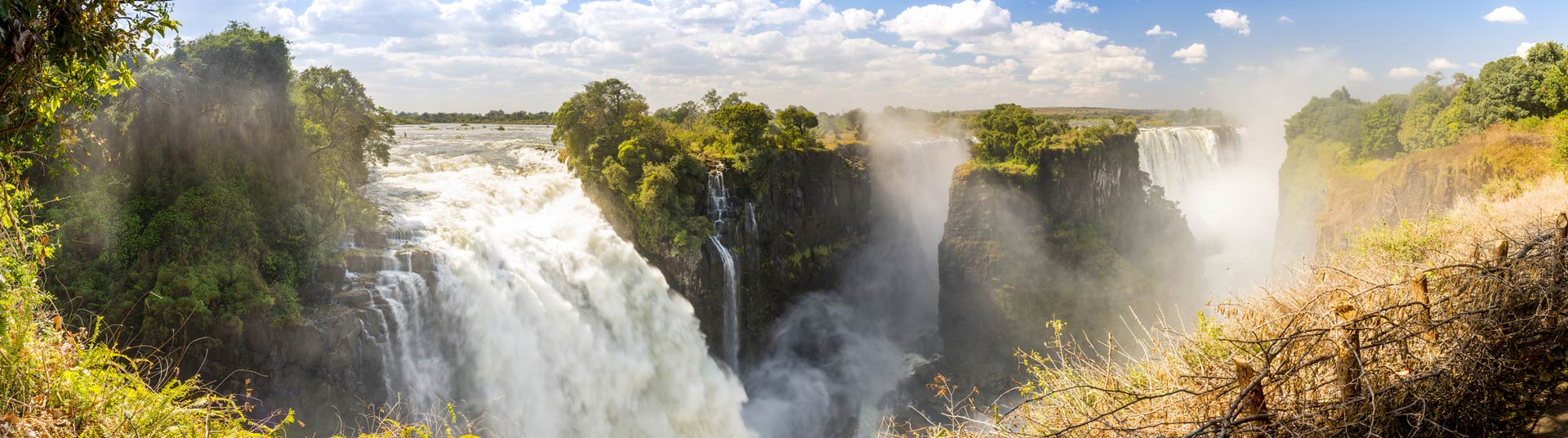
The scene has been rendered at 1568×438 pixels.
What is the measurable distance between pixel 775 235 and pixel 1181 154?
35557 millimetres

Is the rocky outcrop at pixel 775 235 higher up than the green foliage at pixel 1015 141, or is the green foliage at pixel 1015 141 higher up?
the green foliage at pixel 1015 141

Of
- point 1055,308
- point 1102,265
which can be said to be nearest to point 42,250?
point 1055,308

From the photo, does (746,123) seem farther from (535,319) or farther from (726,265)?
(535,319)

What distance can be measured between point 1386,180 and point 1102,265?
10579 millimetres

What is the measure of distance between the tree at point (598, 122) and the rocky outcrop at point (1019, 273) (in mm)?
14557

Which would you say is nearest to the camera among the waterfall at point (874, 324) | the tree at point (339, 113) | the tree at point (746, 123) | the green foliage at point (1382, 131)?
the tree at point (339, 113)

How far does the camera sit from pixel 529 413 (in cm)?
1692

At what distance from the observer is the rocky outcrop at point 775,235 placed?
75.3 feet

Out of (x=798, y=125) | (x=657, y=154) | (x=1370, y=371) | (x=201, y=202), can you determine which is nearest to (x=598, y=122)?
(x=657, y=154)

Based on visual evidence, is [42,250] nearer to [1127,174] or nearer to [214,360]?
[214,360]

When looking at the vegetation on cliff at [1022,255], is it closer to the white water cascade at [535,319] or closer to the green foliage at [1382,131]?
the white water cascade at [535,319]

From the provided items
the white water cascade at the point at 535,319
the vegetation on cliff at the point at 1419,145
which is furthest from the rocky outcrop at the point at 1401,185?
the white water cascade at the point at 535,319

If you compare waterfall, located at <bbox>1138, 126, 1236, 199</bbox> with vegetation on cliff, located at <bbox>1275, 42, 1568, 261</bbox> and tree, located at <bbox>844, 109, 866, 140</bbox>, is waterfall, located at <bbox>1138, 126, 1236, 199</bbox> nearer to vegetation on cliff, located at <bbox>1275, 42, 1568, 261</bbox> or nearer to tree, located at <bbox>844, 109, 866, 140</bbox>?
vegetation on cliff, located at <bbox>1275, 42, 1568, 261</bbox>

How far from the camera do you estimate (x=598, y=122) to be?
24.5 meters
